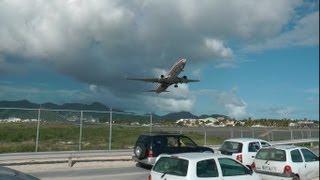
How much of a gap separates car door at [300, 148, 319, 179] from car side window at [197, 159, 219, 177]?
6683 millimetres

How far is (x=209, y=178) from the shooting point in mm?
12156

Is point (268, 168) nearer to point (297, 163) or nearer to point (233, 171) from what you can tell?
point (297, 163)

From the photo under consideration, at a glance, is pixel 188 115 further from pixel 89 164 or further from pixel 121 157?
pixel 89 164

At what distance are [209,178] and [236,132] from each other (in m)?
36.7

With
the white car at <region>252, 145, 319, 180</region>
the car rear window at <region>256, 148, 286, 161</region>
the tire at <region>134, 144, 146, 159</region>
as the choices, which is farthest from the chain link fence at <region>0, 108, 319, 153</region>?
the white car at <region>252, 145, 319, 180</region>

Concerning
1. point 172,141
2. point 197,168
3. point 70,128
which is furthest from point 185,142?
point 197,168

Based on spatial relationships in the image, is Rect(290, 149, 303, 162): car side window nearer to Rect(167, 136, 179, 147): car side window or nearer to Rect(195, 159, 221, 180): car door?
Rect(195, 159, 221, 180): car door

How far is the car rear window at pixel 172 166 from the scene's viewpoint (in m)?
12.1

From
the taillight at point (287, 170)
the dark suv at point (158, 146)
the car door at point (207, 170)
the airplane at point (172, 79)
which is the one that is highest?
the airplane at point (172, 79)

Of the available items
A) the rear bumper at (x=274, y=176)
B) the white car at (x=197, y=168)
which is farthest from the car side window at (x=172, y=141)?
the white car at (x=197, y=168)

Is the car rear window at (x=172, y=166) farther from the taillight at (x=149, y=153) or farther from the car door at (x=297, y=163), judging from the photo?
the taillight at (x=149, y=153)

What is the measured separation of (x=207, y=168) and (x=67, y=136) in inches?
994

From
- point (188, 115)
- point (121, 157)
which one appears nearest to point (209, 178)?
point (121, 157)

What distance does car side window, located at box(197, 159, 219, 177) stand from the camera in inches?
478
